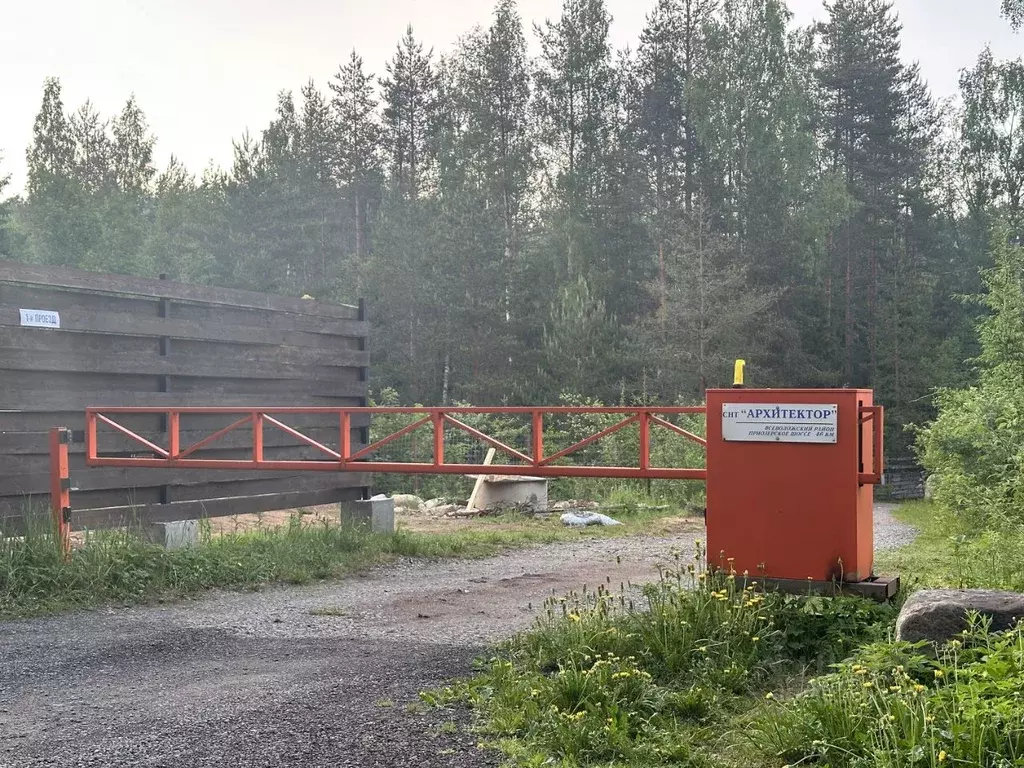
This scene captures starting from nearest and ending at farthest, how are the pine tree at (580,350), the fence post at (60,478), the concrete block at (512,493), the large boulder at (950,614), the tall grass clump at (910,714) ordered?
the tall grass clump at (910,714) → the large boulder at (950,614) → the fence post at (60,478) → the concrete block at (512,493) → the pine tree at (580,350)

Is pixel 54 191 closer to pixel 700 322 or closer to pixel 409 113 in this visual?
pixel 409 113

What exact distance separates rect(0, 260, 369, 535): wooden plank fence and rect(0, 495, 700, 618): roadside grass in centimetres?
90

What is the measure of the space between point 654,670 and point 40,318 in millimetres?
8260

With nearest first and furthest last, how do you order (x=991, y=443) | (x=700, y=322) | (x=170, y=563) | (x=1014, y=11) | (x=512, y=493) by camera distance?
(x=170, y=563) → (x=991, y=443) → (x=512, y=493) → (x=1014, y=11) → (x=700, y=322)

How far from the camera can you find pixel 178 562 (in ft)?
34.0

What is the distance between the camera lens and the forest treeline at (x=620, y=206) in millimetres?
32750

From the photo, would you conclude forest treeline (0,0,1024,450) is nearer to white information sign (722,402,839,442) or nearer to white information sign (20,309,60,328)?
white information sign (20,309,60,328)

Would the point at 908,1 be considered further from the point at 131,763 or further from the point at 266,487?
the point at 131,763

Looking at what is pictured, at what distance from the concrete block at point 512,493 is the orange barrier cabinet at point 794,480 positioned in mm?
10432

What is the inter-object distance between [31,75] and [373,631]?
4002cm

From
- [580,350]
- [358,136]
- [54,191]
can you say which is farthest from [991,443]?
[54,191]

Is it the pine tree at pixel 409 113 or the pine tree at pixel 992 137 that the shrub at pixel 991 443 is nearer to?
the pine tree at pixel 992 137

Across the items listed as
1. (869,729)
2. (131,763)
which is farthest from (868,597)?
(131,763)

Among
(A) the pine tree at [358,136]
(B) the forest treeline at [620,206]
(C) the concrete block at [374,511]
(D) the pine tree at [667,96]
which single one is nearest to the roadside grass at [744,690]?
(C) the concrete block at [374,511]
